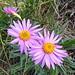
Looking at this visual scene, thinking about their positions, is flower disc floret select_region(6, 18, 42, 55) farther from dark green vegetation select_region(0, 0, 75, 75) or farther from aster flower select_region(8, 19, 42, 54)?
dark green vegetation select_region(0, 0, 75, 75)

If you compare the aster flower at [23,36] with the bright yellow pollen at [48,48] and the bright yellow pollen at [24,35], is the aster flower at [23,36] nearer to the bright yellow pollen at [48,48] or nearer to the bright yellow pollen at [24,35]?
the bright yellow pollen at [24,35]

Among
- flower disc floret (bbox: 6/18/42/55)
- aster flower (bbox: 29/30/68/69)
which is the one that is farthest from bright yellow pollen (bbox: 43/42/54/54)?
flower disc floret (bbox: 6/18/42/55)

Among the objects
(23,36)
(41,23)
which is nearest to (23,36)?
(23,36)

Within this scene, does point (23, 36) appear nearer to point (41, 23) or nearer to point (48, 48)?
point (48, 48)

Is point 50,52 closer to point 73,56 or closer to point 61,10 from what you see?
point 73,56

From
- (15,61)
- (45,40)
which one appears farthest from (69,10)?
(15,61)

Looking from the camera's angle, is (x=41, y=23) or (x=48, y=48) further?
(x=41, y=23)

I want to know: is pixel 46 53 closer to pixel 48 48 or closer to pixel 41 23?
pixel 48 48

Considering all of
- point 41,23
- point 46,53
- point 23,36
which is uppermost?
point 41,23

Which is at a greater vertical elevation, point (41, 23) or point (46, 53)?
point (41, 23)
